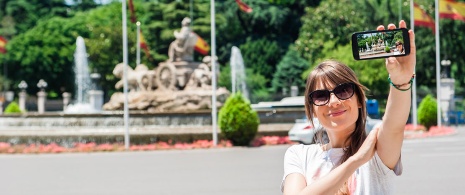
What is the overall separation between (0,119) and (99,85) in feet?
112

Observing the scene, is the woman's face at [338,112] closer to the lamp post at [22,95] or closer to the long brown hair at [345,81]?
the long brown hair at [345,81]

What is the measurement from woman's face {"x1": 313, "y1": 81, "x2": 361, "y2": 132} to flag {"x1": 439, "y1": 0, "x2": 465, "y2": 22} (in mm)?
27336

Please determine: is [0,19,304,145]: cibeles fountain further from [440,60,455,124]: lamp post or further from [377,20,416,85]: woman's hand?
[377,20,416,85]: woman's hand

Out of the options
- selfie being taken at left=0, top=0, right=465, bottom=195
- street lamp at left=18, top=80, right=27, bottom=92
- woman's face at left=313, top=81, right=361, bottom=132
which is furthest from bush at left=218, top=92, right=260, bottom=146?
street lamp at left=18, top=80, right=27, bottom=92

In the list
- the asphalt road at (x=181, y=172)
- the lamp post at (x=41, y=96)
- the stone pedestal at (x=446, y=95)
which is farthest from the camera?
the lamp post at (x=41, y=96)

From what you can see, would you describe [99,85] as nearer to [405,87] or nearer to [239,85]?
[239,85]

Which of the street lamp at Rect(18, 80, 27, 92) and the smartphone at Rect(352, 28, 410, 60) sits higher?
the street lamp at Rect(18, 80, 27, 92)

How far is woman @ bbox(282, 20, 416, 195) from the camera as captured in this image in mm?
2672

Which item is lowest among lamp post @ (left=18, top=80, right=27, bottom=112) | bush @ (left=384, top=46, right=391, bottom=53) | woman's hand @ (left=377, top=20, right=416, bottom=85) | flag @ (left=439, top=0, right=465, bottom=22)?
woman's hand @ (left=377, top=20, right=416, bottom=85)

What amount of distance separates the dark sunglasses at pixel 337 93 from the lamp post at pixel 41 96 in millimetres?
56982

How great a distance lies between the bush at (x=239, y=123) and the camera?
22.6 m

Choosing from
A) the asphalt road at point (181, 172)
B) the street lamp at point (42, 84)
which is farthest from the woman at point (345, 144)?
the street lamp at point (42, 84)

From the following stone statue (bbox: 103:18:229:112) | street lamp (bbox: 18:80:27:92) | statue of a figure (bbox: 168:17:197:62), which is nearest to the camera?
stone statue (bbox: 103:18:229:112)

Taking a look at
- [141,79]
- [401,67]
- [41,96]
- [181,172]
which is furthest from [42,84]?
[401,67]
